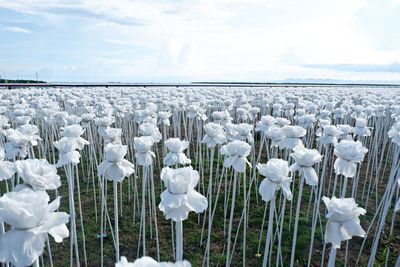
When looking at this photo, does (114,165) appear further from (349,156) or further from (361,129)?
(361,129)

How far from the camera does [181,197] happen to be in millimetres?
3506

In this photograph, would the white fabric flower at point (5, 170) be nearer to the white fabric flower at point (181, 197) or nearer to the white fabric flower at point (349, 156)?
the white fabric flower at point (181, 197)

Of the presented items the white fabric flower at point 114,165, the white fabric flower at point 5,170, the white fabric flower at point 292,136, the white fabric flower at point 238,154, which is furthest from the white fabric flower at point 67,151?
the white fabric flower at point 292,136

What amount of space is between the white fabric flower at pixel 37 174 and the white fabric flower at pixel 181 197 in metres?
1.10

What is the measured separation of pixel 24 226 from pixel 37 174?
1077mm

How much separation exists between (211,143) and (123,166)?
221 centimetres

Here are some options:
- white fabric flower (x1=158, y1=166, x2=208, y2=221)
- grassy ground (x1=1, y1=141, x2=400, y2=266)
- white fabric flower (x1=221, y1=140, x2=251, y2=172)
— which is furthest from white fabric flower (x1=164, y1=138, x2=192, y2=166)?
white fabric flower (x1=158, y1=166, x2=208, y2=221)

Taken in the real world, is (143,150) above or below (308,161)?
below

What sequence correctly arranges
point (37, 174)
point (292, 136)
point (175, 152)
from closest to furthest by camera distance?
point (37, 174)
point (175, 152)
point (292, 136)

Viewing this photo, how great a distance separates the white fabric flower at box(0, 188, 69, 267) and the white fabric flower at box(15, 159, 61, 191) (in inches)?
33.6

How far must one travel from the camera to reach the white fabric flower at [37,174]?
3.54 m

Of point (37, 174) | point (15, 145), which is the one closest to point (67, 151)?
point (15, 145)

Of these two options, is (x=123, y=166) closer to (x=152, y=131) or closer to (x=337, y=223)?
(x=152, y=131)

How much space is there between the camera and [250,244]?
26.0 ft
